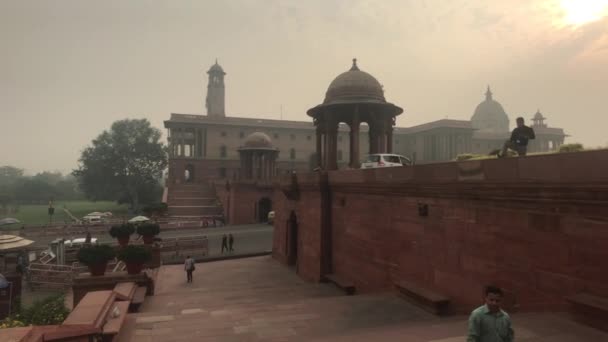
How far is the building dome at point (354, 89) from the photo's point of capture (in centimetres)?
1767

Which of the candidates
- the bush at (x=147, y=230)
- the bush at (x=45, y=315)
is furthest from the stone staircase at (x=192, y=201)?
the bush at (x=45, y=315)

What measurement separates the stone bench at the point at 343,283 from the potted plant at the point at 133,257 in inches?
212

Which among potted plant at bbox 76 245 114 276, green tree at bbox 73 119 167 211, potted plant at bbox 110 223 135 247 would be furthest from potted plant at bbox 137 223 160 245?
green tree at bbox 73 119 167 211

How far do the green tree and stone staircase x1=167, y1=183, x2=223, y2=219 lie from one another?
9.91m

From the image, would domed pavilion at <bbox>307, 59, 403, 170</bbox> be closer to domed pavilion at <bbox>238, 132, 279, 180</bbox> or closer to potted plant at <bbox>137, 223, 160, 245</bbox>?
potted plant at <bbox>137, 223, 160, 245</bbox>

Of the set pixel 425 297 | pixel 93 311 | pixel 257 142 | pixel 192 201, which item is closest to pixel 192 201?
pixel 192 201

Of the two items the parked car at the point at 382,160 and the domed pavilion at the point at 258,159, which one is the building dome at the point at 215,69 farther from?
the parked car at the point at 382,160

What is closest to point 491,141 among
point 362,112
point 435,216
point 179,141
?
point 179,141

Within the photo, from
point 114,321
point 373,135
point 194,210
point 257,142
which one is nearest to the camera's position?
point 114,321

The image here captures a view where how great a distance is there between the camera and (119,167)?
172 ft

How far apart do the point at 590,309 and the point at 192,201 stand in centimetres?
3945

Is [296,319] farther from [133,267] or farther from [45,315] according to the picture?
[133,267]

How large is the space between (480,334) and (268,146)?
36928 millimetres

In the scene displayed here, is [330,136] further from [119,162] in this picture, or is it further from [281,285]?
[119,162]
